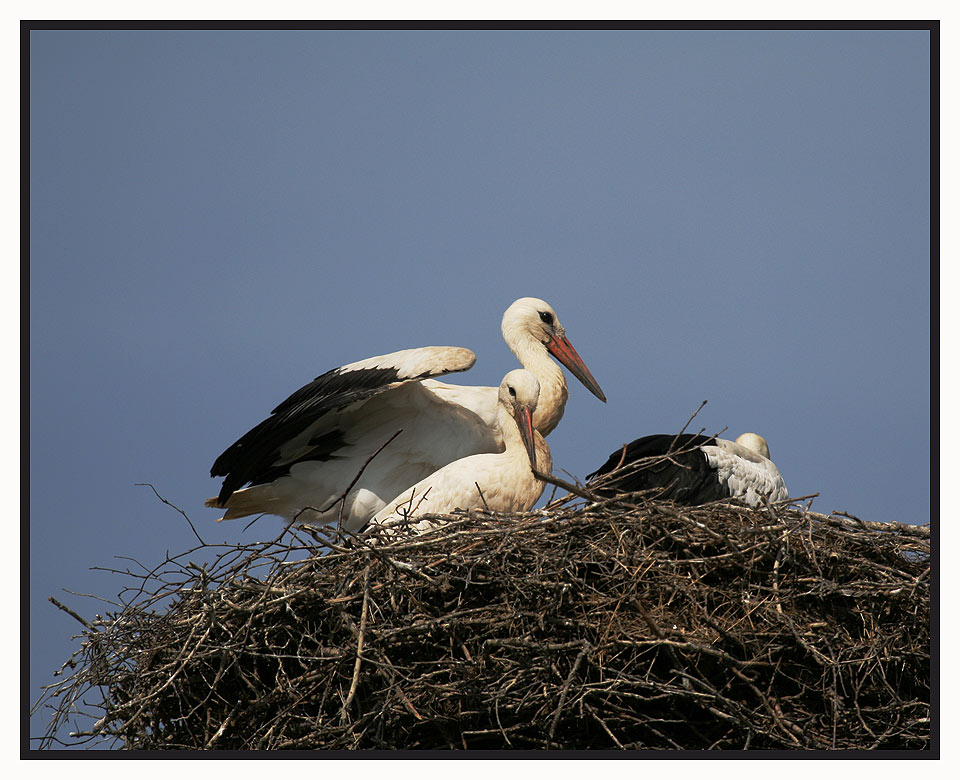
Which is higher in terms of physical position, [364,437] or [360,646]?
[364,437]

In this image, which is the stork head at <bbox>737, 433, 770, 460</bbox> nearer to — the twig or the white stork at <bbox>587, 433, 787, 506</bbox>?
the white stork at <bbox>587, 433, 787, 506</bbox>

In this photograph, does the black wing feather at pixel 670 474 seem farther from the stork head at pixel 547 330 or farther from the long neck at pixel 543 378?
the stork head at pixel 547 330

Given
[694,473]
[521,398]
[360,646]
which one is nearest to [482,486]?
[521,398]

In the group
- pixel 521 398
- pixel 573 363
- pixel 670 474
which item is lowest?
pixel 670 474

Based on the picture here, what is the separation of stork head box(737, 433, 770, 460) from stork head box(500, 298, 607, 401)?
70cm

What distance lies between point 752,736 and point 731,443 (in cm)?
187

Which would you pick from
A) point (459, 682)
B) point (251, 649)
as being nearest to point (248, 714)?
point (251, 649)

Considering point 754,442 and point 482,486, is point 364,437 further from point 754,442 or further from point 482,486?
point 754,442

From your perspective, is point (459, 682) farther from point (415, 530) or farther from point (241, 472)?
point (241, 472)

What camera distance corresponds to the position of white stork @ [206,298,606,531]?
16.0 feet

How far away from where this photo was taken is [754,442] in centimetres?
589

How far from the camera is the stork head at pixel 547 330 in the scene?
562 centimetres

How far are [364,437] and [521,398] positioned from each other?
66cm

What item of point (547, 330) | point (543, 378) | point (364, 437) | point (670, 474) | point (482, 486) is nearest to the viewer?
point (482, 486)
